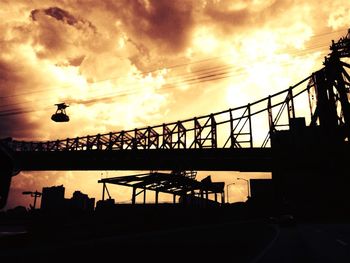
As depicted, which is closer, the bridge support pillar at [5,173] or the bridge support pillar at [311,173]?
the bridge support pillar at [5,173]

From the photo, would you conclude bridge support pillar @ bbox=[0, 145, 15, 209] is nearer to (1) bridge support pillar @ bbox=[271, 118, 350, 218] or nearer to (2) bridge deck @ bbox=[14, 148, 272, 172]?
(1) bridge support pillar @ bbox=[271, 118, 350, 218]

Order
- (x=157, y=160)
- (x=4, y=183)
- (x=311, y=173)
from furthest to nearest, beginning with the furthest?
(x=157, y=160) < (x=311, y=173) < (x=4, y=183)

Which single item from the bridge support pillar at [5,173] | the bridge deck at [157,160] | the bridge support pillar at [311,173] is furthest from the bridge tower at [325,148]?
the bridge support pillar at [5,173]

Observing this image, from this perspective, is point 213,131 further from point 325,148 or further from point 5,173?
point 5,173

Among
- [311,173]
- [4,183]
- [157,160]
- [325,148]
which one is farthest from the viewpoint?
[157,160]

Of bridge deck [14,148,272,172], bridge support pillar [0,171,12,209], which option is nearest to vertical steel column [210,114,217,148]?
bridge deck [14,148,272,172]

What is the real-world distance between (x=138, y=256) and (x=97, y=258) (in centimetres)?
147

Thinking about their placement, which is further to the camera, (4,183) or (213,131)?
(213,131)

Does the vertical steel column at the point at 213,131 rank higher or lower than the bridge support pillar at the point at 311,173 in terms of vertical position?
higher

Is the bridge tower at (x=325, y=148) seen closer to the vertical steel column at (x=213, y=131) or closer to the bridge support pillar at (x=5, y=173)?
the vertical steel column at (x=213, y=131)

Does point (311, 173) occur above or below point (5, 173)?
above

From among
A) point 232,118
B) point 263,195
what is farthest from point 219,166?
point 263,195

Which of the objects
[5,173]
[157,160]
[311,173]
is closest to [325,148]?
[311,173]

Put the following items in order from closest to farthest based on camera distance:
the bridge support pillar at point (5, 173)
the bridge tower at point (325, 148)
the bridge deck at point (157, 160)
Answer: the bridge support pillar at point (5, 173) → the bridge tower at point (325, 148) → the bridge deck at point (157, 160)
